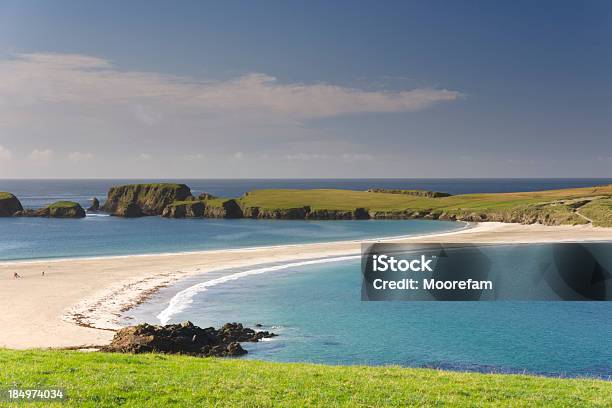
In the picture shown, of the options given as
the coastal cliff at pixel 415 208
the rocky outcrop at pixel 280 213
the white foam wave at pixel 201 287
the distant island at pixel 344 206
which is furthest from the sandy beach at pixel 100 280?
the rocky outcrop at pixel 280 213

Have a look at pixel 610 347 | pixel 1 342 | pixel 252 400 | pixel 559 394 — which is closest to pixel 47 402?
pixel 252 400

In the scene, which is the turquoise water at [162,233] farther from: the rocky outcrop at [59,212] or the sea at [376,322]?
the sea at [376,322]

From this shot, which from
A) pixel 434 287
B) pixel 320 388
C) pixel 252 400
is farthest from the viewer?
pixel 434 287

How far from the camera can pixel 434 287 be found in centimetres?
6319

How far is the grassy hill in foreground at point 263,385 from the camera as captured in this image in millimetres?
16656

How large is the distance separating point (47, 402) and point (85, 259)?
7153 cm

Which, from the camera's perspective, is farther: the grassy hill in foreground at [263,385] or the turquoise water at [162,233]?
the turquoise water at [162,233]

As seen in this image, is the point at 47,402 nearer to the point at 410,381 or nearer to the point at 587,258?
the point at 410,381

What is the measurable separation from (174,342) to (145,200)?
167299 millimetres

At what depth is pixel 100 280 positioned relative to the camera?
6103 centimetres

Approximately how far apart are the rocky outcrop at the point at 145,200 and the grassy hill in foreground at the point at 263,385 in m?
Result: 165

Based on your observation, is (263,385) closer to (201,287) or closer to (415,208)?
(201,287)

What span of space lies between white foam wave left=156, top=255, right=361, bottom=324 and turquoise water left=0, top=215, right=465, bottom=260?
2660 centimetres

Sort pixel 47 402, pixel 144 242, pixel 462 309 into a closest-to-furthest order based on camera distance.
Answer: pixel 47 402
pixel 462 309
pixel 144 242
